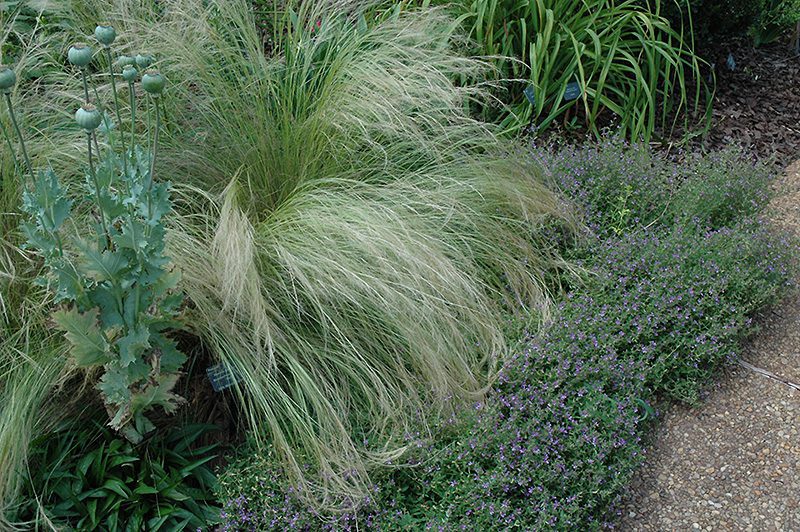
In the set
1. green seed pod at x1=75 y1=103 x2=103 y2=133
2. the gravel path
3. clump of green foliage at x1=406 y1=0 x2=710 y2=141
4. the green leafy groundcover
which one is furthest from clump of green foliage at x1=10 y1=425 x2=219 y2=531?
clump of green foliage at x1=406 y1=0 x2=710 y2=141

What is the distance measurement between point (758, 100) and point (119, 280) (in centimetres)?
397

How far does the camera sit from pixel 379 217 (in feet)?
9.05

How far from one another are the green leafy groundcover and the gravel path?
0.27 feet

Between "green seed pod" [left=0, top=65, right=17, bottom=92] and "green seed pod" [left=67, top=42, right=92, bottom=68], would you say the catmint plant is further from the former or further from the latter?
"green seed pod" [left=0, top=65, right=17, bottom=92]

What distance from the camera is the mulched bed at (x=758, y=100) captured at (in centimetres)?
443

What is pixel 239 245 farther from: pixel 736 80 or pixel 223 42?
pixel 736 80

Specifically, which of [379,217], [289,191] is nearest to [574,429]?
[379,217]

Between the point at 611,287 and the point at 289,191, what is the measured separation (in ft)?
4.02

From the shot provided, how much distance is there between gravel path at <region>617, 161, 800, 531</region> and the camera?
95.6 inches

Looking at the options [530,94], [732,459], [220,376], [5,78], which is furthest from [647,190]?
[5,78]

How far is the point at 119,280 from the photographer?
2.09 metres

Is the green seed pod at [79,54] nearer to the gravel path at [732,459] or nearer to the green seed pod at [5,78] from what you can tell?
the green seed pod at [5,78]

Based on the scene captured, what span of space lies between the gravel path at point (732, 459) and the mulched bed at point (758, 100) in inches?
68.3

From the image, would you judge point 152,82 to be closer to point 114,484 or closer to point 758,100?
point 114,484
